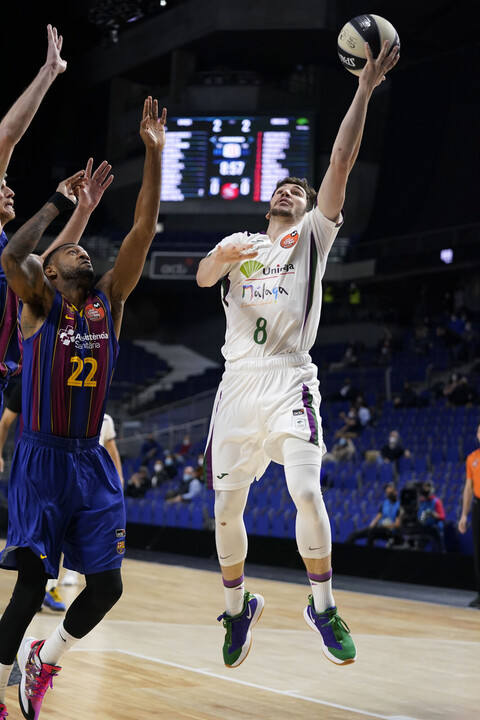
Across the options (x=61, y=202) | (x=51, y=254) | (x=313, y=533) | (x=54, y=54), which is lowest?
(x=313, y=533)

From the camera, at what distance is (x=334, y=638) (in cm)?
436

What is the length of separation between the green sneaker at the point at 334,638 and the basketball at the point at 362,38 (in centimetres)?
282

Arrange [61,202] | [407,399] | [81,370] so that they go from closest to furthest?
[81,370] < [61,202] < [407,399]

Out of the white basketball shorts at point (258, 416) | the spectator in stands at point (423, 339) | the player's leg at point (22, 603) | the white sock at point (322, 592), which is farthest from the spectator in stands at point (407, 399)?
the player's leg at point (22, 603)

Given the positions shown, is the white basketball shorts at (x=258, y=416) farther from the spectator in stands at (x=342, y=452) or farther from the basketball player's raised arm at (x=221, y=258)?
the spectator in stands at (x=342, y=452)

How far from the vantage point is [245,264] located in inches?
195

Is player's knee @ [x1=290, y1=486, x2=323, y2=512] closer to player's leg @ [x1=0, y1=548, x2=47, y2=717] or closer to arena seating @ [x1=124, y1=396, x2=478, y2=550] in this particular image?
player's leg @ [x1=0, y1=548, x2=47, y2=717]

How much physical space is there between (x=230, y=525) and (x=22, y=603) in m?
1.28

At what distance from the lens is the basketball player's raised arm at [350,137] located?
4559 millimetres

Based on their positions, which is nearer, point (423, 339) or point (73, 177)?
point (73, 177)

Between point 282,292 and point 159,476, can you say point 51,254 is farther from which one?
point 159,476

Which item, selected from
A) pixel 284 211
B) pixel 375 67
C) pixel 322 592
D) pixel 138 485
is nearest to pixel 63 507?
pixel 322 592

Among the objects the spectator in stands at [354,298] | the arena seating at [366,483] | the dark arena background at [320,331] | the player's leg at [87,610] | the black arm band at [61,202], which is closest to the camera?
the player's leg at [87,610]

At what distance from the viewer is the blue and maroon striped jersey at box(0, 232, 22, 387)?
14.5ft
